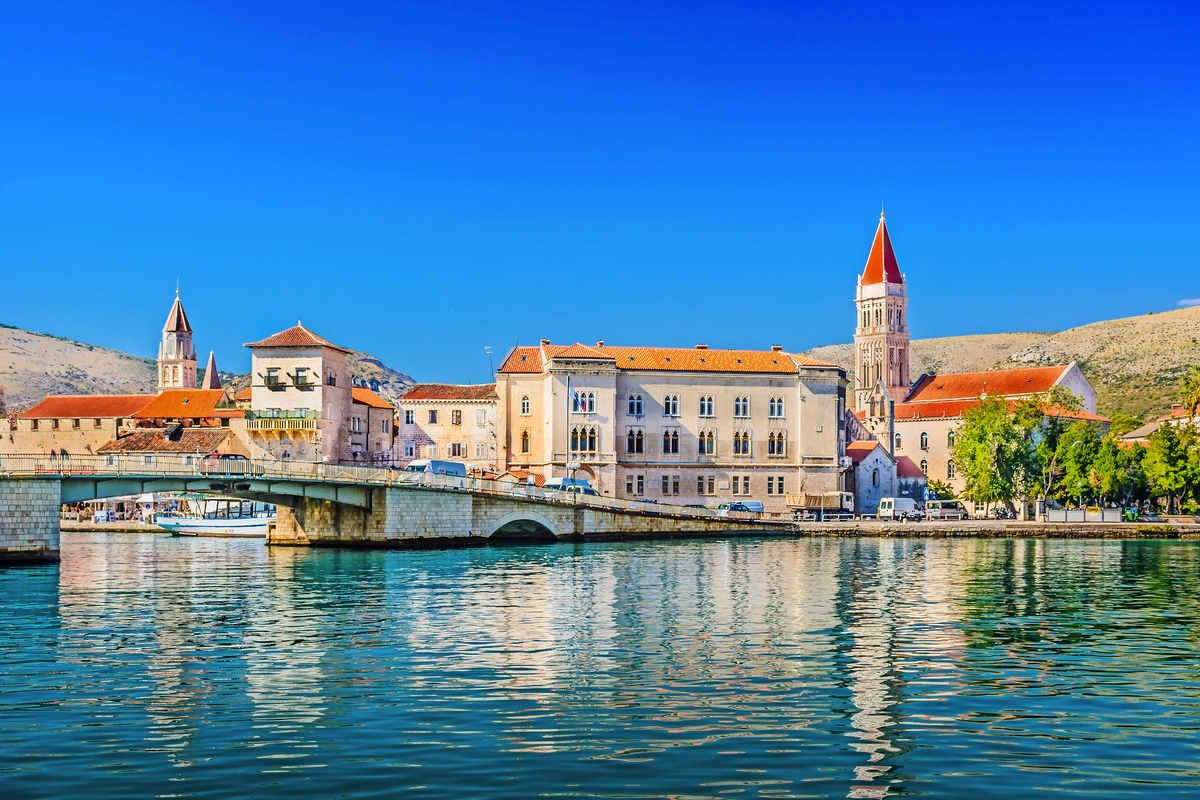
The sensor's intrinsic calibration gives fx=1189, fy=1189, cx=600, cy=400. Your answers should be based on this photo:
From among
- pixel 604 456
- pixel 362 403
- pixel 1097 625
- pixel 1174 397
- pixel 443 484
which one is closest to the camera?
pixel 1097 625

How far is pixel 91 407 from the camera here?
380 ft

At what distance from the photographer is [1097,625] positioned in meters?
31.5

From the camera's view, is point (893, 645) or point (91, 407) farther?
point (91, 407)

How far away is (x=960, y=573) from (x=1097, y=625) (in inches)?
717

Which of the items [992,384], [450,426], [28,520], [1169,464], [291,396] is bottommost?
[28,520]

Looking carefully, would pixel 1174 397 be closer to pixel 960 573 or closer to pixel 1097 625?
pixel 960 573

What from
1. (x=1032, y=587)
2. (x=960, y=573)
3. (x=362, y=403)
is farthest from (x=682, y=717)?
(x=362, y=403)

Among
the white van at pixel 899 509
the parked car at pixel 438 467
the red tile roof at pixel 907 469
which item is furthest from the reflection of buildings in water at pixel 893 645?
the red tile roof at pixel 907 469

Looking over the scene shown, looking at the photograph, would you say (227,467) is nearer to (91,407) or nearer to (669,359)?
(669,359)

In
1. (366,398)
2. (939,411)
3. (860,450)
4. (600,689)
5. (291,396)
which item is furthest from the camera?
(939,411)

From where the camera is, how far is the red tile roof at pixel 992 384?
4712 inches

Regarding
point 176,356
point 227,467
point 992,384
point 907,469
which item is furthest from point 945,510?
point 176,356

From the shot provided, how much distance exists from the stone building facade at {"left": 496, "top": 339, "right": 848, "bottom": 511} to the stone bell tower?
8352cm

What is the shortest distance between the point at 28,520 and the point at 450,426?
4223 cm
